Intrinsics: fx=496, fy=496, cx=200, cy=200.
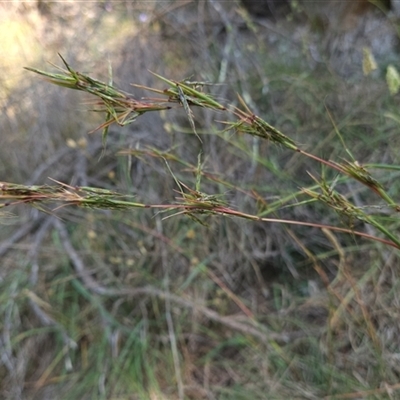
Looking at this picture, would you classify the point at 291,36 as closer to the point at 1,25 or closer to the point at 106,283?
the point at 106,283

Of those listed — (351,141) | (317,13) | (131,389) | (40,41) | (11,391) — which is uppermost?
(317,13)

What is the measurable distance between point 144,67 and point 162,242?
2.84 ft

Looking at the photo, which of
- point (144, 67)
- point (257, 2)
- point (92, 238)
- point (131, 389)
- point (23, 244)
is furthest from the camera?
point (257, 2)

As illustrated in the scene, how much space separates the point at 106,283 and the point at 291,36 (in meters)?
1.35

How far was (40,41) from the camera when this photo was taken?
8.32 ft

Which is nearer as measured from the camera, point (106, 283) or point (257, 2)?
point (106, 283)

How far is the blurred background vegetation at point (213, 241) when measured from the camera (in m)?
1.41

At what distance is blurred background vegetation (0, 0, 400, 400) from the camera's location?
4.62 ft

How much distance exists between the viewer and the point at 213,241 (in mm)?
1745

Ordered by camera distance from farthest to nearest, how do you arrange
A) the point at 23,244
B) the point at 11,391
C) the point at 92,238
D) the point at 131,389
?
the point at 23,244
the point at 92,238
the point at 11,391
the point at 131,389

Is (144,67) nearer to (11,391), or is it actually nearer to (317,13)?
(317,13)

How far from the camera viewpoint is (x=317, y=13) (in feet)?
7.00

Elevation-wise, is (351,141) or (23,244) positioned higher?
(351,141)

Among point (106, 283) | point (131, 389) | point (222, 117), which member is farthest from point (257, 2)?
point (131, 389)
